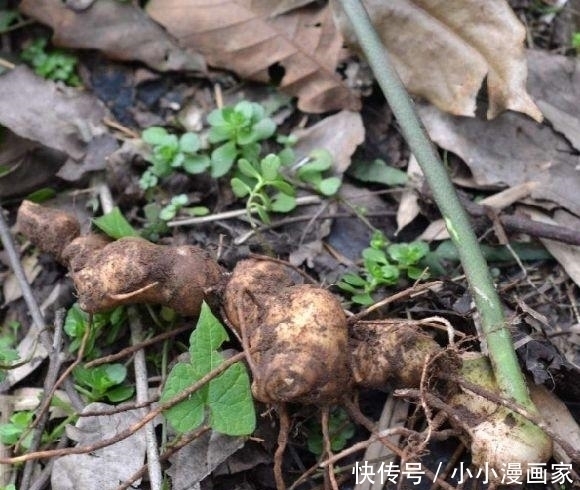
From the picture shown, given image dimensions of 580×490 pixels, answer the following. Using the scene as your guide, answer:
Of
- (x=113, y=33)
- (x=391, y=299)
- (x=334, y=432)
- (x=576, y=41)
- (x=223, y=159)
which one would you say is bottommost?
(x=334, y=432)

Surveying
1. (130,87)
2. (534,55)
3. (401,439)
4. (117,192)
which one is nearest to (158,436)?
(401,439)

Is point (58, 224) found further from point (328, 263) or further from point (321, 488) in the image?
point (321, 488)

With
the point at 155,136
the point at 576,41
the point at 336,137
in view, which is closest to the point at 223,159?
the point at 155,136

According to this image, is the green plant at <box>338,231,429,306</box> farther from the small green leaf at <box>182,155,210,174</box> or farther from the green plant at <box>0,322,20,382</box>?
the green plant at <box>0,322,20,382</box>

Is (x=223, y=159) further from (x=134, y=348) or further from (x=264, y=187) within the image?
(x=134, y=348)

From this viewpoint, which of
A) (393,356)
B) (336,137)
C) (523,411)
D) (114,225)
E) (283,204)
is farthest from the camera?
(336,137)

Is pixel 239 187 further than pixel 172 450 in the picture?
Yes

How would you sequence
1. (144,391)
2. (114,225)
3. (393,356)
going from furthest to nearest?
1. (114,225)
2. (144,391)
3. (393,356)
